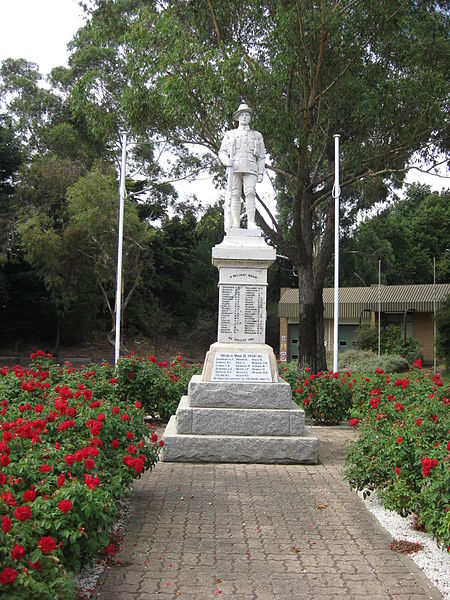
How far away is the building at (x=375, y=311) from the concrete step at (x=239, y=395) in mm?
23309

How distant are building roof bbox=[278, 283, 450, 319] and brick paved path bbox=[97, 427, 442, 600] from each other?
82.6 ft

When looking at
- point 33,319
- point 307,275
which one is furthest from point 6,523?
point 33,319

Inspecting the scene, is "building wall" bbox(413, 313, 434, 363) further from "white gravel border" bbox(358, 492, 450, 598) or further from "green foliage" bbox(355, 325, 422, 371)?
"white gravel border" bbox(358, 492, 450, 598)

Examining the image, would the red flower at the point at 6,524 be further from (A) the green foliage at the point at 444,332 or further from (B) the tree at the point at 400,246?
(B) the tree at the point at 400,246

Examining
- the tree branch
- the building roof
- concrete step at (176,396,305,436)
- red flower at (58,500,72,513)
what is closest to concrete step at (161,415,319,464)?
concrete step at (176,396,305,436)

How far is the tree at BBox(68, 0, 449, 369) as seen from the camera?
15039 mm

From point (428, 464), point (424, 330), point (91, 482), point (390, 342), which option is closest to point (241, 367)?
point (428, 464)

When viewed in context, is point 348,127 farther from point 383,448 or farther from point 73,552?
point 73,552

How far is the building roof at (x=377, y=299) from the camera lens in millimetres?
31844

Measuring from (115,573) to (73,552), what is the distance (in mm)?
655

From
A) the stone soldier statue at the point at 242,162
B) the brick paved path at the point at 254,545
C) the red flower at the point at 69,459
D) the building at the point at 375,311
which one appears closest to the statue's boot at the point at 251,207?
the stone soldier statue at the point at 242,162

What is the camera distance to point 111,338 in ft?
96.7

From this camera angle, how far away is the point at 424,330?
3284 cm

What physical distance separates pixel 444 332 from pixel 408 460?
16.5 meters
